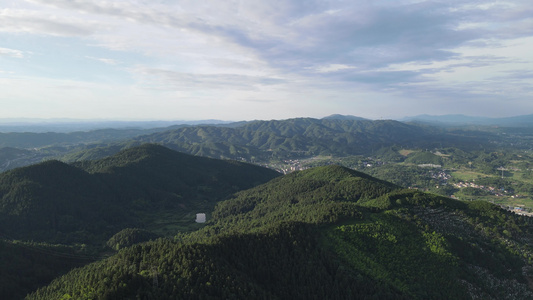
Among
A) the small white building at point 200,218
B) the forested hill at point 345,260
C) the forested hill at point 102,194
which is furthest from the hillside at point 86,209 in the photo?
the forested hill at point 345,260

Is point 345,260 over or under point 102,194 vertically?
over

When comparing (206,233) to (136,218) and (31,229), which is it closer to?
(136,218)

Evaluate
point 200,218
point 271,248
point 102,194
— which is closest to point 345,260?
point 271,248

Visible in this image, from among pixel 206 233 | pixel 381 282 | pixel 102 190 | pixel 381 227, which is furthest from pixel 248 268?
pixel 102 190

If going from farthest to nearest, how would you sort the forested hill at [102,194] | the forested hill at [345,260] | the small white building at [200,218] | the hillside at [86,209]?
the small white building at [200,218]
the forested hill at [102,194]
the hillside at [86,209]
the forested hill at [345,260]

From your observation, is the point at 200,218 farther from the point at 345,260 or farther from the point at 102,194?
the point at 345,260

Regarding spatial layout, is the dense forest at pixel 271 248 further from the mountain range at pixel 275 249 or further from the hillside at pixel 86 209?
the hillside at pixel 86 209
